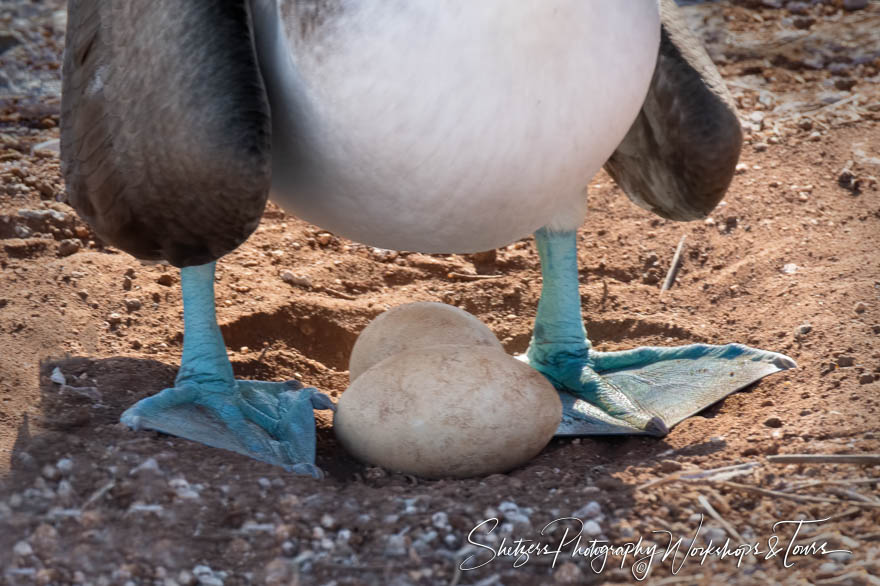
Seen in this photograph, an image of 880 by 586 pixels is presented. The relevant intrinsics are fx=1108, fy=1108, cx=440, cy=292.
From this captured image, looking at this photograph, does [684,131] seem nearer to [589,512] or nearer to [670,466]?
[670,466]

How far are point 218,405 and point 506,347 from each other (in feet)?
3.44

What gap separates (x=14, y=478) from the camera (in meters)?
2.22

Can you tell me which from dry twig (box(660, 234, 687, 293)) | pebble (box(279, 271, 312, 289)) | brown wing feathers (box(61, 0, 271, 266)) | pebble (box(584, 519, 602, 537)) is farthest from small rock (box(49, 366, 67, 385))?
dry twig (box(660, 234, 687, 293))

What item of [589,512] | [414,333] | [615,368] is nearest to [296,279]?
[414,333]

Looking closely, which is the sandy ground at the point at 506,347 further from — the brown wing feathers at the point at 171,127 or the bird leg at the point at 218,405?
the brown wing feathers at the point at 171,127

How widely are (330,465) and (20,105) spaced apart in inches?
112

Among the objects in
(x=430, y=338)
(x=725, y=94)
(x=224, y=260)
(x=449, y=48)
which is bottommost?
(x=224, y=260)

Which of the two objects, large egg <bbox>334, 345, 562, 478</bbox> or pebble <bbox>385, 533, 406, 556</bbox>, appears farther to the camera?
large egg <bbox>334, 345, 562, 478</bbox>

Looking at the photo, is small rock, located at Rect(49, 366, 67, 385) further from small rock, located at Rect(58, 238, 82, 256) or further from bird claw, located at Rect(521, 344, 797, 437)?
bird claw, located at Rect(521, 344, 797, 437)

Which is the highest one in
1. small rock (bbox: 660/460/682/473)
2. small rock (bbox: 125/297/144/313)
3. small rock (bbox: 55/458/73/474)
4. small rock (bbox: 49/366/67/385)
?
small rock (bbox: 55/458/73/474)

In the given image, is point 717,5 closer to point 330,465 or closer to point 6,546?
point 330,465

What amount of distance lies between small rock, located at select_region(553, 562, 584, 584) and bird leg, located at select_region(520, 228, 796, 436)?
2.48 ft

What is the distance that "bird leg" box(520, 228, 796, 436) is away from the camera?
281 cm

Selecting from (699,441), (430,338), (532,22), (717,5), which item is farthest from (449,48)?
(717,5)
